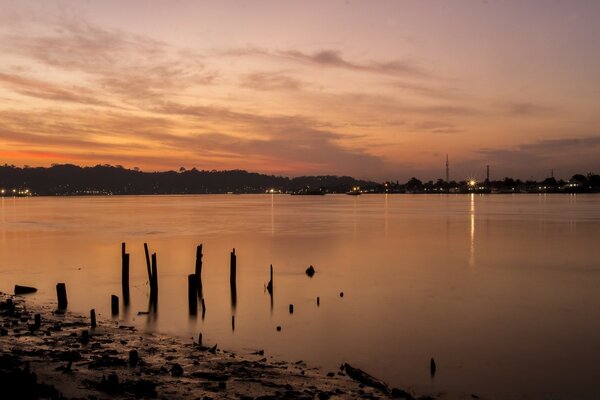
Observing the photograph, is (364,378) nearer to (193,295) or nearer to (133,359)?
(133,359)

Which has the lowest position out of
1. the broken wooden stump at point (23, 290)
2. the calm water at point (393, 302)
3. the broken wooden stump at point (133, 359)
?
the calm water at point (393, 302)

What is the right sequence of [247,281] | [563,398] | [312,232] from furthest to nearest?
[312,232] < [247,281] < [563,398]

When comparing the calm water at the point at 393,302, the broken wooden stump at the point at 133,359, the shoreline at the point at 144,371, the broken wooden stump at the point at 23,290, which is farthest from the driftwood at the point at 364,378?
the broken wooden stump at the point at 23,290

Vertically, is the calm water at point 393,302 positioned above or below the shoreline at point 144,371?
below

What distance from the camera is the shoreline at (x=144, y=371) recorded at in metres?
11.2

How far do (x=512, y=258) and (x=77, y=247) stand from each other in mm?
36837

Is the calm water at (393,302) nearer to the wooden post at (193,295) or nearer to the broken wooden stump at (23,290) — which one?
the wooden post at (193,295)

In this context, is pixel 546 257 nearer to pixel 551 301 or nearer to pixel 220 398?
pixel 551 301

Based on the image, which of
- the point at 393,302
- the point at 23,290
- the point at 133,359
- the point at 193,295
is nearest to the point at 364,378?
the point at 133,359

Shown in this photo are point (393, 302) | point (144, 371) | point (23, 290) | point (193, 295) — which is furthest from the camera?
point (23, 290)

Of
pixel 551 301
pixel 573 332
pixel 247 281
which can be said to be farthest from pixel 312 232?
pixel 573 332

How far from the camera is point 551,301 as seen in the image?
958 inches

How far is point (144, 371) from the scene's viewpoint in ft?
42.1

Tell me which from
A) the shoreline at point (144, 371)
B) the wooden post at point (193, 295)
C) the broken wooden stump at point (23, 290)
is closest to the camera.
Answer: the shoreline at point (144, 371)
